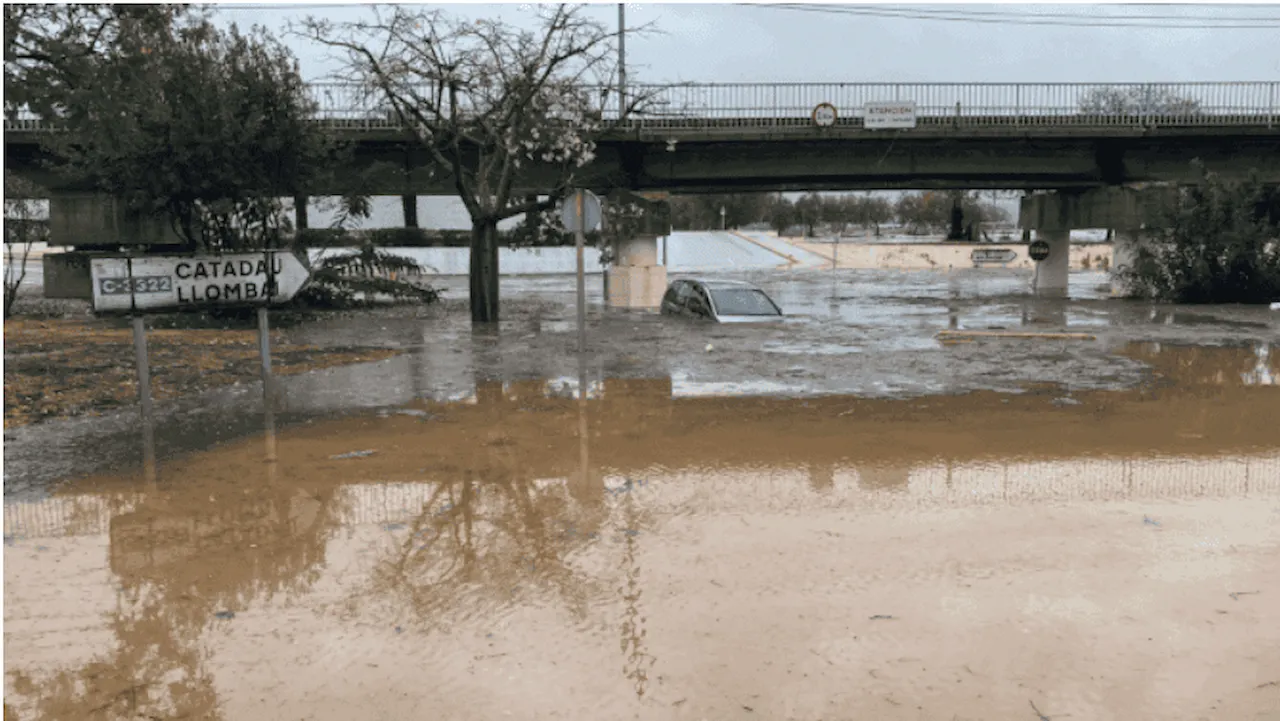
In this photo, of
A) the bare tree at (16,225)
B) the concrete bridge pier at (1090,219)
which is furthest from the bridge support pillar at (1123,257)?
the bare tree at (16,225)

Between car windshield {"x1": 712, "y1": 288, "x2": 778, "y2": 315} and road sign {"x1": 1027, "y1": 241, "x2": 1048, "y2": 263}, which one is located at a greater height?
road sign {"x1": 1027, "y1": 241, "x2": 1048, "y2": 263}

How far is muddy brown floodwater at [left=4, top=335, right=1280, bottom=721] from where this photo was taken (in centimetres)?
423

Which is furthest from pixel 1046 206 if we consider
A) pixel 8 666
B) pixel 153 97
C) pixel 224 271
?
pixel 8 666

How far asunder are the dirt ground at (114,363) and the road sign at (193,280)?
144cm

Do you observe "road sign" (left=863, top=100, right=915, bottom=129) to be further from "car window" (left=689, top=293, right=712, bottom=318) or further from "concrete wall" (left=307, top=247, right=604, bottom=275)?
"concrete wall" (left=307, top=247, right=604, bottom=275)

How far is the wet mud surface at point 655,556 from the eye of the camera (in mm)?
4277

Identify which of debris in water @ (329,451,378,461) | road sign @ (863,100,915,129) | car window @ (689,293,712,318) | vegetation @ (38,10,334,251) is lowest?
debris in water @ (329,451,378,461)

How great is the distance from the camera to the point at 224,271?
34.7 ft

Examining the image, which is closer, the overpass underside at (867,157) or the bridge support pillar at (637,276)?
the overpass underside at (867,157)

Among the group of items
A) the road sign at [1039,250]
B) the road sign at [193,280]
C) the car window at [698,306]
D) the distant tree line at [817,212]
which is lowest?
the car window at [698,306]

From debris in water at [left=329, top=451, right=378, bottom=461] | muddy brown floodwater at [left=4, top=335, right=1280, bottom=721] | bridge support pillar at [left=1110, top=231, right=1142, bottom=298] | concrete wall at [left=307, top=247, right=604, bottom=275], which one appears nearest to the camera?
muddy brown floodwater at [left=4, top=335, right=1280, bottom=721]

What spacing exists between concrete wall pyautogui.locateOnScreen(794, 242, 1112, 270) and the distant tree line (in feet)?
141

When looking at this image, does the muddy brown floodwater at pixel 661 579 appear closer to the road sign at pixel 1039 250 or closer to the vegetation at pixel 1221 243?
the vegetation at pixel 1221 243

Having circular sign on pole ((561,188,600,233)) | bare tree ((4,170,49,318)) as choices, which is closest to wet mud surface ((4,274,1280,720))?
circular sign on pole ((561,188,600,233))
